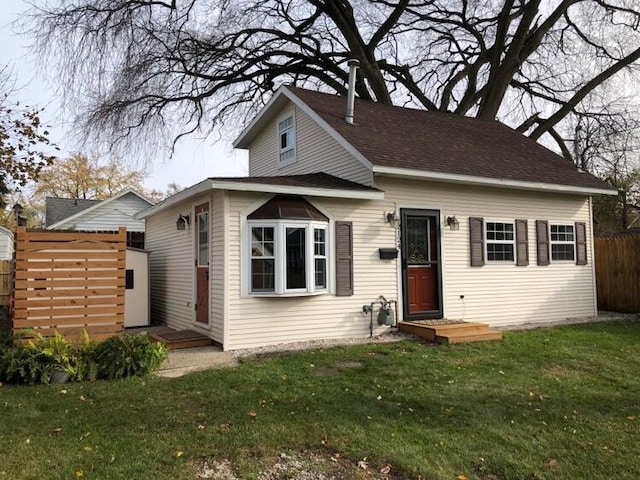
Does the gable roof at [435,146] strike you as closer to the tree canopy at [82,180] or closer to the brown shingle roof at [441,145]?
the brown shingle roof at [441,145]

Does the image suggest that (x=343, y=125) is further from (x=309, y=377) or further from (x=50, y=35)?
(x=50, y=35)

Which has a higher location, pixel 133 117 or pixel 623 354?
pixel 133 117

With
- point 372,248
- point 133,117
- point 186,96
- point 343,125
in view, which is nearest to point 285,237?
point 372,248

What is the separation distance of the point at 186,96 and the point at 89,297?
12.6 meters

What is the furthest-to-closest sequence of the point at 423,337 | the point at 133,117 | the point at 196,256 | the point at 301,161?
the point at 133,117 → the point at 301,161 → the point at 196,256 → the point at 423,337

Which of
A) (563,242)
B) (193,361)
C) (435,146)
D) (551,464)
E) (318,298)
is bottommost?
(551,464)

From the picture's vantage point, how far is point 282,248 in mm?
7973

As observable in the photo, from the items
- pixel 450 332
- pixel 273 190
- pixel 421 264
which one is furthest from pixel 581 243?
pixel 273 190

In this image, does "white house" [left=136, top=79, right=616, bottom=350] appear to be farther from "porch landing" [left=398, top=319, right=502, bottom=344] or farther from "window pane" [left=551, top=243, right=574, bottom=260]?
"porch landing" [left=398, top=319, right=502, bottom=344]

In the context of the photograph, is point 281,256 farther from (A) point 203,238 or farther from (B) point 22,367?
(B) point 22,367

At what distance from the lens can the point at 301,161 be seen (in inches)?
456

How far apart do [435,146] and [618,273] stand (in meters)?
6.53

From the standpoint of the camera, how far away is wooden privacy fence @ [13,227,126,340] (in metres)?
6.70

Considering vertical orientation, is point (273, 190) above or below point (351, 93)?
below
